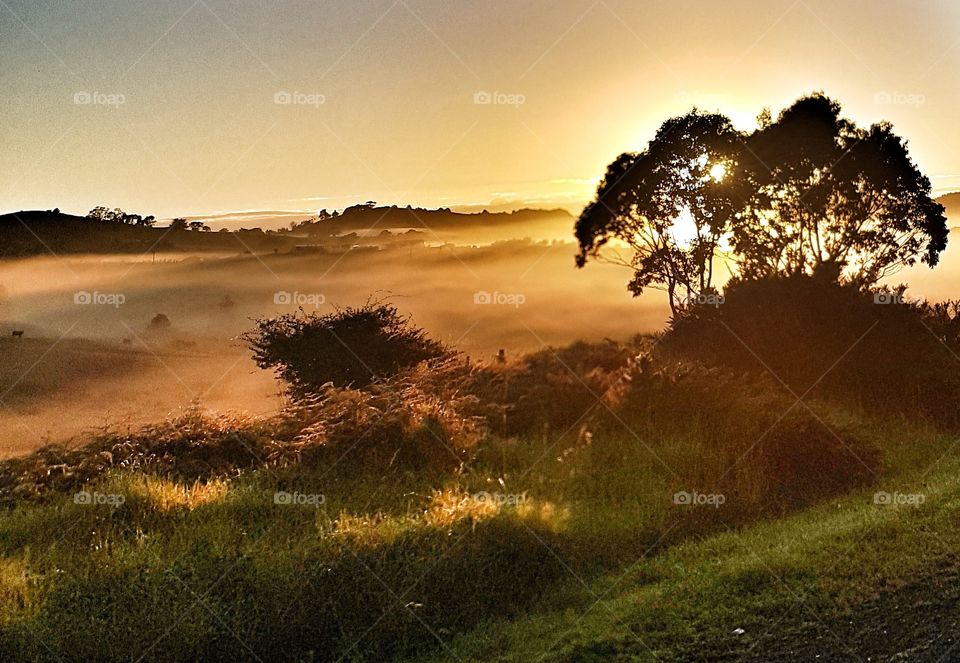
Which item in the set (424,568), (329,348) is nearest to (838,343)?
(329,348)

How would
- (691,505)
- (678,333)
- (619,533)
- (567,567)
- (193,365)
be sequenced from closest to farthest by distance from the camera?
(567,567)
(619,533)
(691,505)
(678,333)
(193,365)

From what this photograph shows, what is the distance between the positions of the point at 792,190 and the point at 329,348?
1892 centimetres

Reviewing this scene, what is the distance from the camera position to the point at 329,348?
2530 cm

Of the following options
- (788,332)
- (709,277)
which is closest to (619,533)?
(788,332)

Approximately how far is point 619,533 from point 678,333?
14535mm

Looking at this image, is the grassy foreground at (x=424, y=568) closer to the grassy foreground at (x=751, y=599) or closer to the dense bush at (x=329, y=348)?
the grassy foreground at (x=751, y=599)

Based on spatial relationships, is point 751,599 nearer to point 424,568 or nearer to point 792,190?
point 424,568

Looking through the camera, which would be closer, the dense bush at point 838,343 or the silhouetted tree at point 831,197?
the dense bush at point 838,343

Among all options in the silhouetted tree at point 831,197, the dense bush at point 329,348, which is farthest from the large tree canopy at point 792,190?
the dense bush at point 329,348

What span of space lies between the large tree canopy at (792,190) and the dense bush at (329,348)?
1310cm

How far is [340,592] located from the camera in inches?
420

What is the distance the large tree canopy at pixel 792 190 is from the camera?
3459 cm

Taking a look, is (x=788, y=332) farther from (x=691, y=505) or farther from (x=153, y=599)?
(x=153, y=599)

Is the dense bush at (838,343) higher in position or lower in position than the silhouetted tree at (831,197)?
lower
